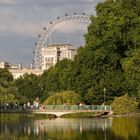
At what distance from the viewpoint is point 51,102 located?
221 ft

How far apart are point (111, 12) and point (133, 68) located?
1011 centimetres

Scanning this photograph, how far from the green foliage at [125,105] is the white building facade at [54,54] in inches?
4378

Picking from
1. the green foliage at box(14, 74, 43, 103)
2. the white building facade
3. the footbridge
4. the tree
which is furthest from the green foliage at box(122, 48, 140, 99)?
the white building facade

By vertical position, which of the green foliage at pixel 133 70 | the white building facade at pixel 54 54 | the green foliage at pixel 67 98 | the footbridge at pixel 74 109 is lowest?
the footbridge at pixel 74 109

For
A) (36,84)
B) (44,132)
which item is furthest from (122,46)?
(36,84)

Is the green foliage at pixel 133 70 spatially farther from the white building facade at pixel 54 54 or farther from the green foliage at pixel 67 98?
the white building facade at pixel 54 54

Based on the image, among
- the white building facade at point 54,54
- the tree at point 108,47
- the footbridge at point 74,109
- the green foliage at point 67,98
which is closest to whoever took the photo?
the footbridge at point 74,109

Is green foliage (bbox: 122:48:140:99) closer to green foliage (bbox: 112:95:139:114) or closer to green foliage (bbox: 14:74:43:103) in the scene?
green foliage (bbox: 112:95:139:114)

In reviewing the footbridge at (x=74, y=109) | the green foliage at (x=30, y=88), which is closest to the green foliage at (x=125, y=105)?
the footbridge at (x=74, y=109)

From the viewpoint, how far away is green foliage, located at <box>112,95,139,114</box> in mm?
59250

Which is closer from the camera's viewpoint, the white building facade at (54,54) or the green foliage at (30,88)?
the green foliage at (30,88)

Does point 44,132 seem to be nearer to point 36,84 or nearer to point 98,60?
point 98,60

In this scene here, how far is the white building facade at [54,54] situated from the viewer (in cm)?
17638

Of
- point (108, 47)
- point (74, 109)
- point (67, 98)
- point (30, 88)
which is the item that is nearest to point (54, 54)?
point (30, 88)
